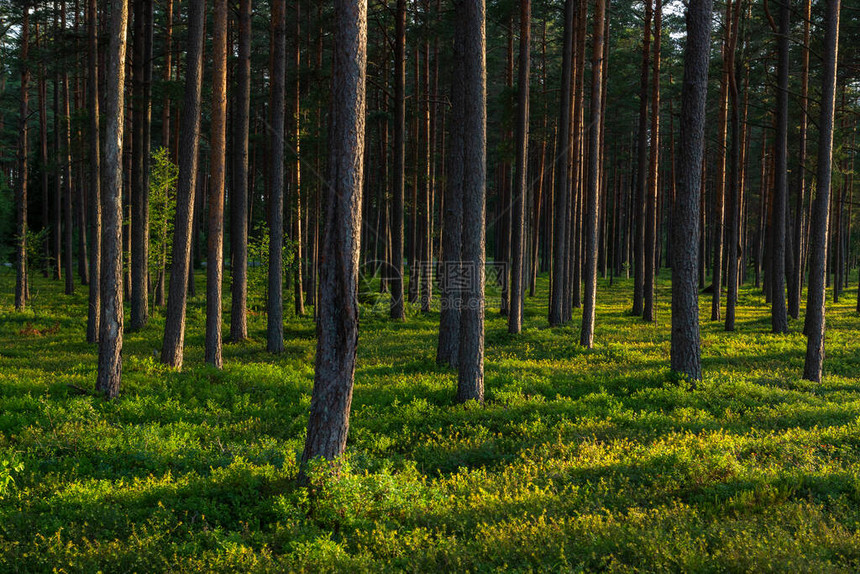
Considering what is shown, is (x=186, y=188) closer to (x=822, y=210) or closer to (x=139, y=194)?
(x=139, y=194)

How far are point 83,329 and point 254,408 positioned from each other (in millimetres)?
12264

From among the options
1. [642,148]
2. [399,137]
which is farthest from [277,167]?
[642,148]

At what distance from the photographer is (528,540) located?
502 cm

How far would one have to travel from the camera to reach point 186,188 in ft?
40.2

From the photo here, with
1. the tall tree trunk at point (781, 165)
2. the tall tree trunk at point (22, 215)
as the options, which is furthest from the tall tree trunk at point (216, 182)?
the tall tree trunk at point (781, 165)

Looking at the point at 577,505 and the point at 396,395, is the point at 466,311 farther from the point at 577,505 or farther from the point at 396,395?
the point at 577,505

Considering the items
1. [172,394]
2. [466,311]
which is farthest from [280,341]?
[466,311]

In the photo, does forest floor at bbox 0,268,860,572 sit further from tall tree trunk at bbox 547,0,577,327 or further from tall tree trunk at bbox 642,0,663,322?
tall tree trunk at bbox 642,0,663,322

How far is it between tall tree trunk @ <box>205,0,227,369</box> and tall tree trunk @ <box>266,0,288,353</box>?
2100 millimetres

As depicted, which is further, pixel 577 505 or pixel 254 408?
pixel 254 408

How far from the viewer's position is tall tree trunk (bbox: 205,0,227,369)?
12461 millimetres

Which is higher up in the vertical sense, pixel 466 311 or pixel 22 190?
pixel 22 190

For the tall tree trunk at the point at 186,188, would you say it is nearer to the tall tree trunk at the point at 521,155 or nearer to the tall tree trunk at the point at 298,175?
the tall tree trunk at the point at 521,155

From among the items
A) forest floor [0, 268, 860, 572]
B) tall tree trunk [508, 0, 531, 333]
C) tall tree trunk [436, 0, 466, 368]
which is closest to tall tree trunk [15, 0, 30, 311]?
forest floor [0, 268, 860, 572]
